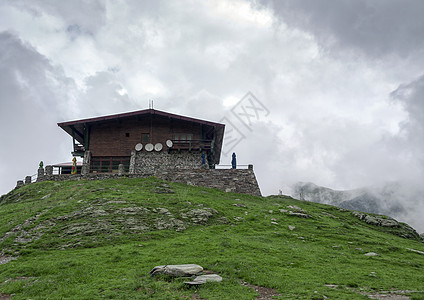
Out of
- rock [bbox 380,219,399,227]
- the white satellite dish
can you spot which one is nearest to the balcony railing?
the white satellite dish

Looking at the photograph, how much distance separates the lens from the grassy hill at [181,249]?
37.6 ft

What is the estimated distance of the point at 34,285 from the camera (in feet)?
39.2

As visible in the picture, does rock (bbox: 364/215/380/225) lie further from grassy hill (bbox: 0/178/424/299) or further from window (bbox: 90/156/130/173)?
window (bbox: 90/156/130/173)

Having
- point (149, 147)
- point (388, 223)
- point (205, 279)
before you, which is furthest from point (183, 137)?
point (205, 279)

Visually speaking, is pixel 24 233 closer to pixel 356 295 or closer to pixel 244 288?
pixel 244 288

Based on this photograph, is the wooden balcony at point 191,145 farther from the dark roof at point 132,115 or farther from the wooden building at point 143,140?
the dark roof at point 132,115

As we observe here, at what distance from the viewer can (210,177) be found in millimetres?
36469

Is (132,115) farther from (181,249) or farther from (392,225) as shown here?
(392,225)

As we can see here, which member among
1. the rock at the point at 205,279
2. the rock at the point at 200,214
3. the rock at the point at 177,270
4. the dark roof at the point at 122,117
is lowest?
the rock at the point at 205,279

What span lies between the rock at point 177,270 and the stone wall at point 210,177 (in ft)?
Answer: 75.7

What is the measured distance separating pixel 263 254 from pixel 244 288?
4.37m

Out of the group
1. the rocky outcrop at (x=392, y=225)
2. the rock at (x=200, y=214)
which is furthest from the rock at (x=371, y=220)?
the rock at (x=200, y=214)

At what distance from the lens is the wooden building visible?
4234 centimetres

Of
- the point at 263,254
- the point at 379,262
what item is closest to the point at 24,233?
the point at 263,254
